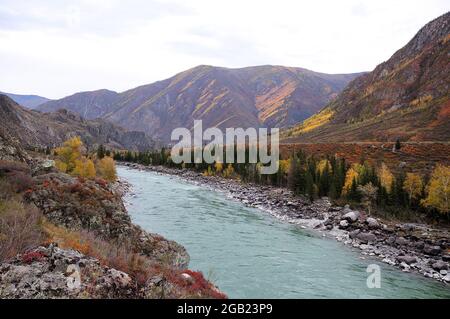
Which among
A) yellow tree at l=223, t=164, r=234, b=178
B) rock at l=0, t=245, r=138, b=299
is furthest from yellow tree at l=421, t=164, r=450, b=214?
yellow tree at l=223, t=164, r=234, b=178

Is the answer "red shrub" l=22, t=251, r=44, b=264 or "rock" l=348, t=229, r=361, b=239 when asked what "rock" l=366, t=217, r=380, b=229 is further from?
"red shrub" l=22, t=251, r=44, b=264

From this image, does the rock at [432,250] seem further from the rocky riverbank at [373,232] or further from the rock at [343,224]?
the rock at [343,224]

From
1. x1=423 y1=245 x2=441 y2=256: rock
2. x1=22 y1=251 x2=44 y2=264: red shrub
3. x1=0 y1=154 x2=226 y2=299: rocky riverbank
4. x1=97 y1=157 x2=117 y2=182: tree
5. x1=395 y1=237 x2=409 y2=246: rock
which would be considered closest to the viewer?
x1=0 y1=154 x2=226 y2=299: rocky riverbank

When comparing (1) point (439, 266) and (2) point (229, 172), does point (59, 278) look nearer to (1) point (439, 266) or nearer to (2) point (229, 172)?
(1) point (439, 266)

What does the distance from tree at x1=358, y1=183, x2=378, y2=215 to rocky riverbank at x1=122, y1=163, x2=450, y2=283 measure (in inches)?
130

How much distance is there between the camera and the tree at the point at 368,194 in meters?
60.6

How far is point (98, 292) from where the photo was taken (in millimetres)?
10383

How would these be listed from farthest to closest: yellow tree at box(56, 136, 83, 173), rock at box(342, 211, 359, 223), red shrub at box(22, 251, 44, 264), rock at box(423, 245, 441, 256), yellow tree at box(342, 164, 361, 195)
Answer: yellow tree at box(342, 164, 361, 195) → yellow tree at box(56, 136, 83, 173) → rock at box(342, 211, 359, 223) → rock at box(423, 245, 441, 256) → red shrub at box(22, 251, 44, 264)

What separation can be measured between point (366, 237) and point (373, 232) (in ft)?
9.68

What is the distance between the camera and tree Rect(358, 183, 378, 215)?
60.6 metres
